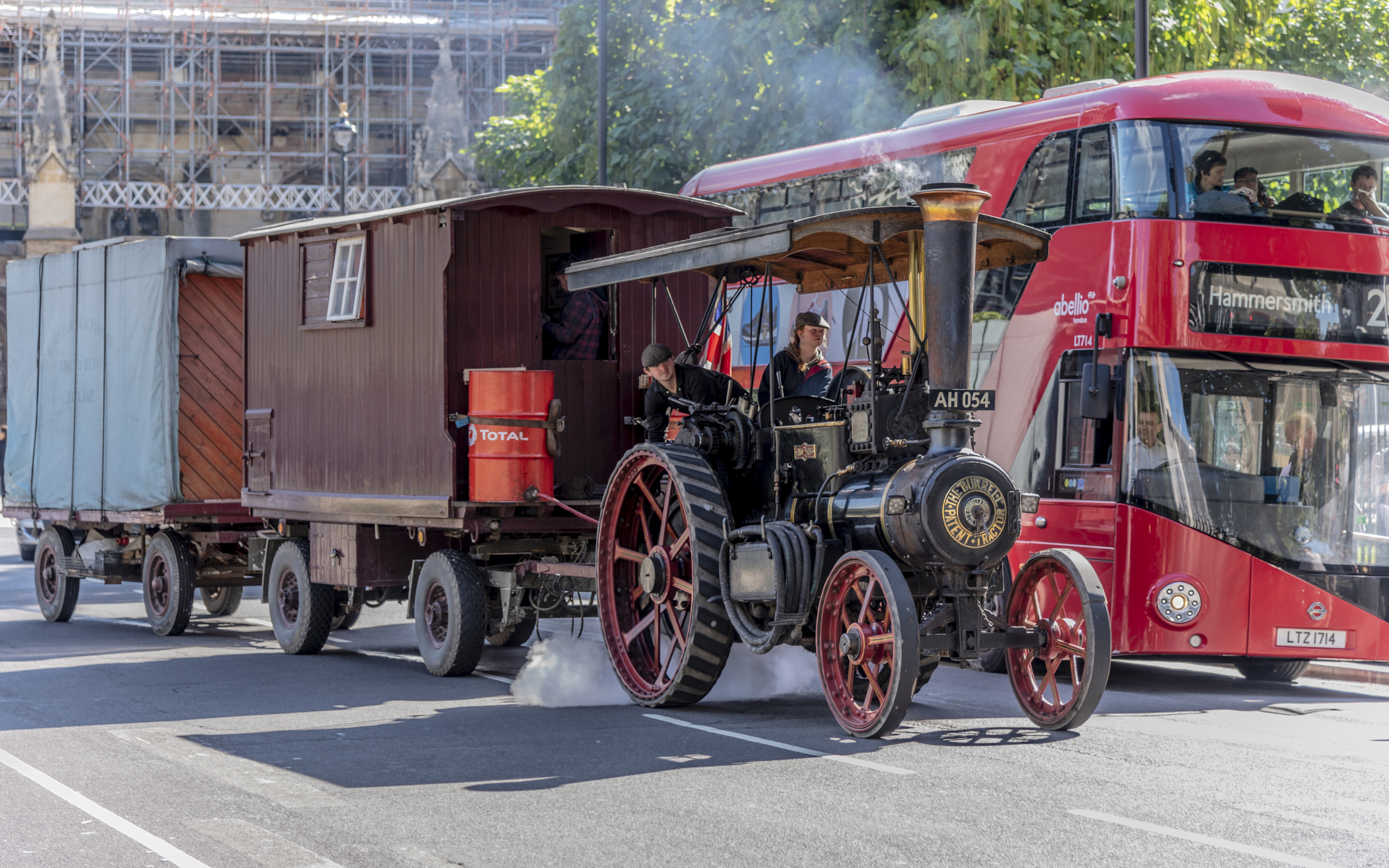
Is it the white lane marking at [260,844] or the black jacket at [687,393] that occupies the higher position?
the black jacket at [687,393]

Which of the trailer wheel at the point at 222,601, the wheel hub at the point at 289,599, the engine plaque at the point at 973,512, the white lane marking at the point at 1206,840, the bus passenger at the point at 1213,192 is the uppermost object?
the bus passenger at the point at 1213,192

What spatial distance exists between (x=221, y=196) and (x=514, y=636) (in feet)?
110

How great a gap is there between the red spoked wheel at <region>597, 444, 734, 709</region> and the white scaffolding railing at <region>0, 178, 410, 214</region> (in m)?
33.9

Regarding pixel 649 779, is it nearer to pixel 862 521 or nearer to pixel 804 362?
pixel 862 521

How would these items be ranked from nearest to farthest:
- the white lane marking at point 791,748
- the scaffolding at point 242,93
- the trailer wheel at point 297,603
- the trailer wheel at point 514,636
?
the white lane marking at point 791,748 → the trailer wheel at point 297,603 → the trailer wheel at point 514,636 → the scaffolding at point 242,93

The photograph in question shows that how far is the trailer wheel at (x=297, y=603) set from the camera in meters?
13.6

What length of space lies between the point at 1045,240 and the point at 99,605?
43.9 ft

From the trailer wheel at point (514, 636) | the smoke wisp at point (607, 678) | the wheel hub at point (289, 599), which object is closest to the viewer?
the smoke wisp at point (607, 678)

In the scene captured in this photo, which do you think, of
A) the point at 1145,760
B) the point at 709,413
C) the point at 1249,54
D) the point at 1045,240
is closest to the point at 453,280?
the point at 709,413

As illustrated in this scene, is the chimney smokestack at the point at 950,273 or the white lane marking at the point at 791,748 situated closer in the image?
the white lane marking at the point at 791,748

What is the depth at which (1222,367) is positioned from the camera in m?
11.9

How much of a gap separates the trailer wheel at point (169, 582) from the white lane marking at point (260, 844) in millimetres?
8466

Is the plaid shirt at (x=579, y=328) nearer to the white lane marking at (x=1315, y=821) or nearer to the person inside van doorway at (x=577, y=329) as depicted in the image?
the person inside van doorway at (x=577, y=329)

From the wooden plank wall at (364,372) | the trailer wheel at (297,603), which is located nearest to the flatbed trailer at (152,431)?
the trailer wheel at (297,603)
